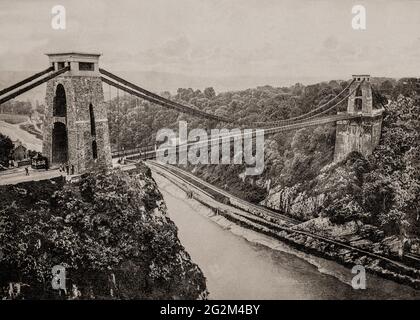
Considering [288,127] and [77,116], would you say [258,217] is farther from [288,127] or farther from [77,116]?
[77,116]

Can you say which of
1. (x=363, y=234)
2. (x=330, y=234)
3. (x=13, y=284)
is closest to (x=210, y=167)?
(x=330, y=234)

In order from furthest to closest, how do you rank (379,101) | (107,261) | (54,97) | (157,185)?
(379,101), (157,185), (54,97), (107,261)

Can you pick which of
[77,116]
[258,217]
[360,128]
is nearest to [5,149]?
[77,116]

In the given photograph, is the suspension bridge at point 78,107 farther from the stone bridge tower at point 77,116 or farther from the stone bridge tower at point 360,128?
the stone bridge tower at point 360,128

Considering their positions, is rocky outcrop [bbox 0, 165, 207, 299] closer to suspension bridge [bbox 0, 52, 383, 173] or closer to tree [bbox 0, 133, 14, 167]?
suspension bridge [bbox 0, 52, 383, 173]
